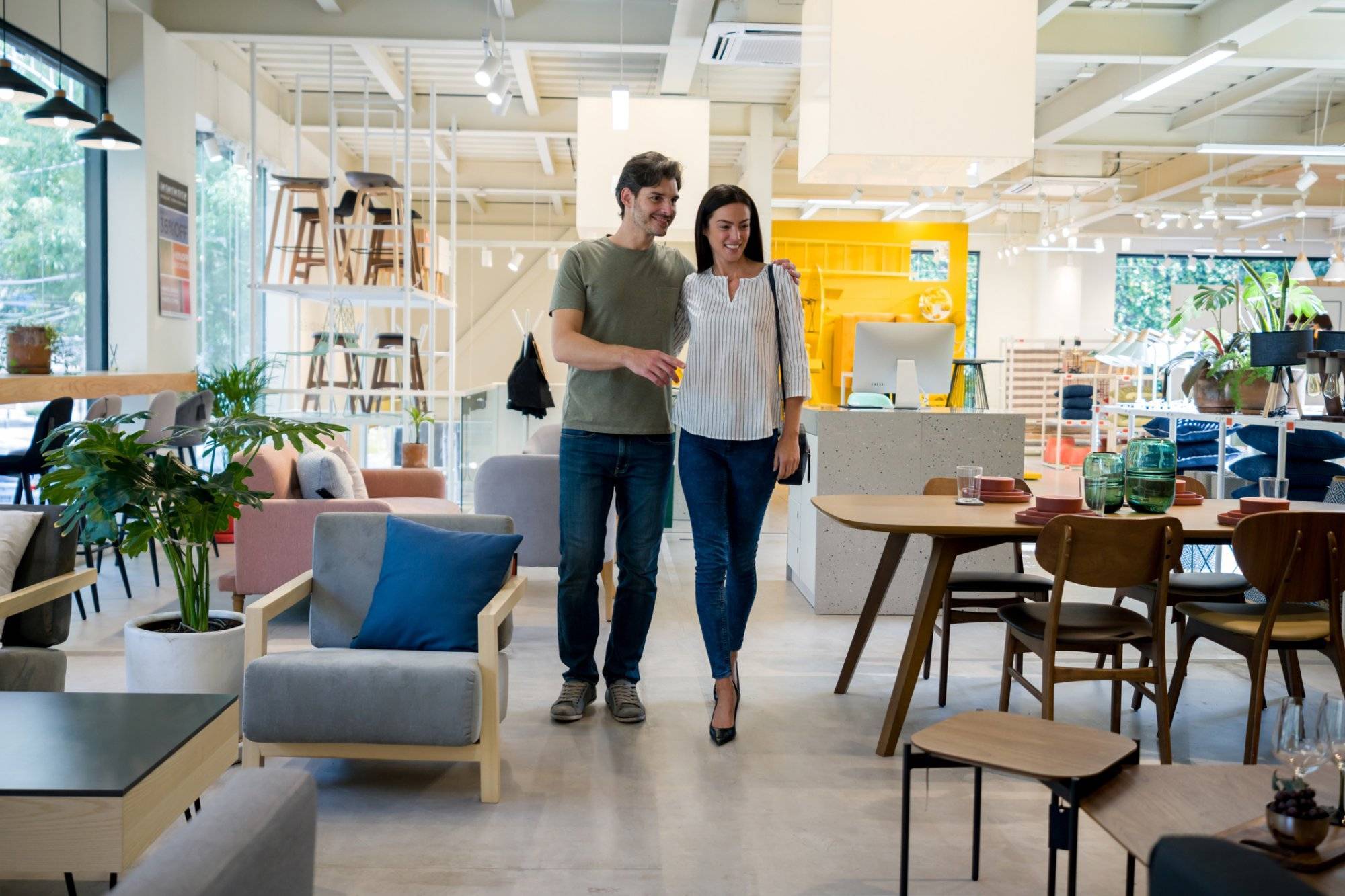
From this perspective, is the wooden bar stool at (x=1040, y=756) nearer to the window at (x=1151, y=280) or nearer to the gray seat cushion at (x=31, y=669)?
the gray seat cushion at (x=31, y=669)

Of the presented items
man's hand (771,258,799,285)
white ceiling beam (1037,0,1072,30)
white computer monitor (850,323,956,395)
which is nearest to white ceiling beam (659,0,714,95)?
white ceiling beam (1037,0,1072,30)

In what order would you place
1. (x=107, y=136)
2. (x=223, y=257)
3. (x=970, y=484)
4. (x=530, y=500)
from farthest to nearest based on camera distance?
1. (x=223, y=257)
2. (x=107, y=136)
3. (x=530, y=500)
4. (x=970, y=484)

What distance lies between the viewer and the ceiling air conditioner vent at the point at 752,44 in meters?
7.04

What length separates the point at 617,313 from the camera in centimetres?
355

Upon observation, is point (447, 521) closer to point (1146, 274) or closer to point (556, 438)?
point (556, 438)

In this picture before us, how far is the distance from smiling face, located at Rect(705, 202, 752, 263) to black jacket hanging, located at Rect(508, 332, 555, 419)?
4.74 metres

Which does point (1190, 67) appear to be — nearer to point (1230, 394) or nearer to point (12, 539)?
point (1230, 394)

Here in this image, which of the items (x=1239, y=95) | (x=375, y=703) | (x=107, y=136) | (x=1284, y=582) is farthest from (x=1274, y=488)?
(x=1239, y=95)

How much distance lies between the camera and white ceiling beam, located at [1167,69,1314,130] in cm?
1010

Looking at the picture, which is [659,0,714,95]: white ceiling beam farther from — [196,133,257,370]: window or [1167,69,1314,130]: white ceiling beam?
[1167,69,1314,130]: white ceiling beam

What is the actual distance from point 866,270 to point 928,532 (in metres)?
13.1

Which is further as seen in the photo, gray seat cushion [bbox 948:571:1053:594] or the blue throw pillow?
gray seat cushion [bbox 948:571:1053:594]

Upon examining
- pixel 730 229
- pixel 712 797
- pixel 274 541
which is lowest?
pixel 712 797

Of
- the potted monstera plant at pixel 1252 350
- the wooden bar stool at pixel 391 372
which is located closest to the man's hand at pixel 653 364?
the potted monstera plant at pixel 1252 350
